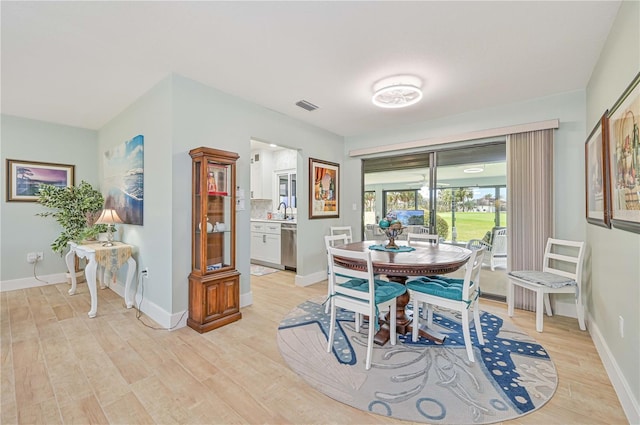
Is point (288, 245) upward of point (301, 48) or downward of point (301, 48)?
downward

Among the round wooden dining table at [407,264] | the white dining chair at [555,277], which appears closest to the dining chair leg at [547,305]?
the white dining chair at [555,277]

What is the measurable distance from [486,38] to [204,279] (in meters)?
3.21

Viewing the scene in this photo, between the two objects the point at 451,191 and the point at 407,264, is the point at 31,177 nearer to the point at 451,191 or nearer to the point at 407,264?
the point at 407,264

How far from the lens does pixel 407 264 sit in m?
2.20

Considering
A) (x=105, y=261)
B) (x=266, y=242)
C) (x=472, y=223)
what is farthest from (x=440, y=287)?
(x=266, y=242)

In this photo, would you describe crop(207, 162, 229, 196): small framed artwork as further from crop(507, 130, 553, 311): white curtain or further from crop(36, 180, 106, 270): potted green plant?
crop(507, 130, 553, 311): white curtain

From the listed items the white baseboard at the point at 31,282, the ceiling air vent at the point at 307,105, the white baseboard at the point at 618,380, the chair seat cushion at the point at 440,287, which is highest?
the ceiling air vent at the point at 307,105

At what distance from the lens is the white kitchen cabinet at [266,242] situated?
547 centimetres

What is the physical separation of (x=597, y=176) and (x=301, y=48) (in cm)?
276

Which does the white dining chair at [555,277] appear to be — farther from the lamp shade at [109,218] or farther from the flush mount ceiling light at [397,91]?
the lamp shade at [109,218]

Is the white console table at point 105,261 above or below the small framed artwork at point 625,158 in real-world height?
below

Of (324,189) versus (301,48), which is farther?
(324,189)

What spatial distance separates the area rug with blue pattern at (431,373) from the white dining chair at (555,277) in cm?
47

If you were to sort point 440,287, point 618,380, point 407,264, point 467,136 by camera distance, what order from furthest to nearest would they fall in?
point 467,136 < point 440,287 < point 407,264 < point 618,380
